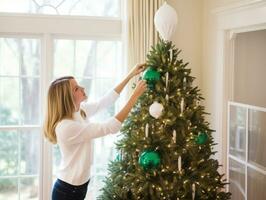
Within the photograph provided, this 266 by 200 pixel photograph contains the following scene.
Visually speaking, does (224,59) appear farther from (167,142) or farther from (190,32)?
(167,142)

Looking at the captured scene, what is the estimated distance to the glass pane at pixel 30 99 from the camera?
3.72 meters

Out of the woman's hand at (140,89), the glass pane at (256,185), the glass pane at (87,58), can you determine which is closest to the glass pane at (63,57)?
the glass pane at (87,58)

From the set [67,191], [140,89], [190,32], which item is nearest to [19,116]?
[67,191]

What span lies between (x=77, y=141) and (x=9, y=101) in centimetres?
140

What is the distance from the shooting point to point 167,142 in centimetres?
281

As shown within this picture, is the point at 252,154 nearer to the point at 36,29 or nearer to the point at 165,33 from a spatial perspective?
the point at 165,33

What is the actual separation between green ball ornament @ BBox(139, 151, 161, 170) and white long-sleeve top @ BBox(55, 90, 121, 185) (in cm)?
31

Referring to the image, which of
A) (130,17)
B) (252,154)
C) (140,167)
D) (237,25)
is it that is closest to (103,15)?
(130,17)

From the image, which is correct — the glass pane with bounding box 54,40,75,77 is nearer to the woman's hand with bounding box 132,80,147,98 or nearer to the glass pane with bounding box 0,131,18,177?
the glass pane with bounding box 0,131,18,177

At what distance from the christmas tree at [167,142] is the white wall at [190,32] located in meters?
1.03

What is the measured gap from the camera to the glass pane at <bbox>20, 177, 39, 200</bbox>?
3816 millimetres

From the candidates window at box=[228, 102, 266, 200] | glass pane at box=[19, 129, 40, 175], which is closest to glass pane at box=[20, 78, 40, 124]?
glass pane at box=[19, 129, 40, 175]

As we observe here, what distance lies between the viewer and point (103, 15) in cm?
379

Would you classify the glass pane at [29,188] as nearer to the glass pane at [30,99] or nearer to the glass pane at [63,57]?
the glass pane at [30,99]
